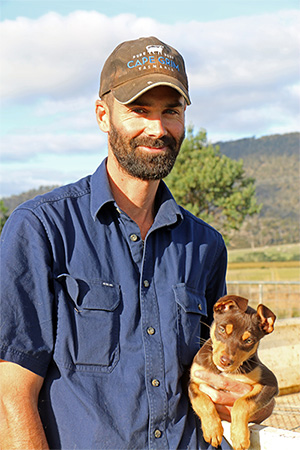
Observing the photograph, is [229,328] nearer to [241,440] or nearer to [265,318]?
[265,318]

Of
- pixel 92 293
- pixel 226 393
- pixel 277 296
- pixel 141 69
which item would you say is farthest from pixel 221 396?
pixel 277 296

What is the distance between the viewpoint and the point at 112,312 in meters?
2.78

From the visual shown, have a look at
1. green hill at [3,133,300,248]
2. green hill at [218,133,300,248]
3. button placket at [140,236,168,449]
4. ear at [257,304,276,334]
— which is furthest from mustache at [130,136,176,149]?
green hill at [218,133,300,248]

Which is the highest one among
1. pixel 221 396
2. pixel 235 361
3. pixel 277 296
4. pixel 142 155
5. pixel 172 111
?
pixel 172 111

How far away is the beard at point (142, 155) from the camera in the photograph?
303 centimetres

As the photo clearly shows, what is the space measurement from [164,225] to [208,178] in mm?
51773

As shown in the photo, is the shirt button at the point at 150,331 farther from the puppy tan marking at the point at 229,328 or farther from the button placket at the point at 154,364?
the puppy tan marking at the point at 229,328

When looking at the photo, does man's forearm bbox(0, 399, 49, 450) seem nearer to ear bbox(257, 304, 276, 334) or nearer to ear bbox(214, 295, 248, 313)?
ear bbox(214, 295, 248, 313)

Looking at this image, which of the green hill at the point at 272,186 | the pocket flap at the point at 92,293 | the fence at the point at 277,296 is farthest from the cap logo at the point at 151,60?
the green hill at the point at 272,186

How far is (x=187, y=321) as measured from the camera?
3.03 m

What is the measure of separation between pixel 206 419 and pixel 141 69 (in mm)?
1943

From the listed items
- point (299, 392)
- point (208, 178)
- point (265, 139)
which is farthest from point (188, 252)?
point (265, 139)

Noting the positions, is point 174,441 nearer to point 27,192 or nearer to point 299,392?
point 299,392

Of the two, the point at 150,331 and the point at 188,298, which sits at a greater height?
the point at 188,298
